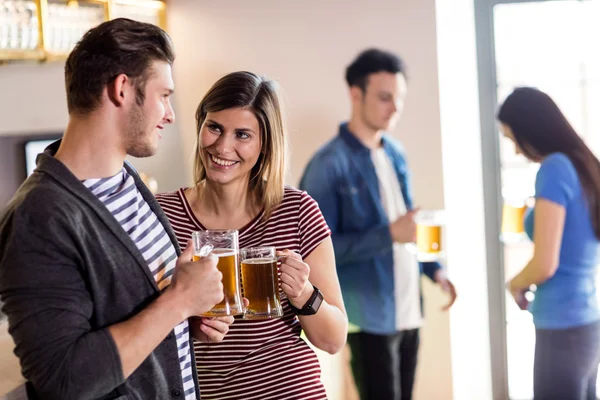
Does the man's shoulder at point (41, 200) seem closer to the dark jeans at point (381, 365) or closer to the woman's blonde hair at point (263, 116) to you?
the woman's blonde hair at point (263, 116)

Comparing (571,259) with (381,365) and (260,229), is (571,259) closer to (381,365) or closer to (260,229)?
(381,365)

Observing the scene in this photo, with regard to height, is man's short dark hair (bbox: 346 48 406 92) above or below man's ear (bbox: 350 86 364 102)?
above

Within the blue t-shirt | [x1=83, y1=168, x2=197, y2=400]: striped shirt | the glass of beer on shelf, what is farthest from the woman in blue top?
[x1=83, y1=168, x2=197, y2=400]: striped shirt

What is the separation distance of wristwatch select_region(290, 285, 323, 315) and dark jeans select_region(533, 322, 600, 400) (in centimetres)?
193

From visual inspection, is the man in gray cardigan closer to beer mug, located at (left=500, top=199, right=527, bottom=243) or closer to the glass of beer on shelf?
the glass of beer on shelf

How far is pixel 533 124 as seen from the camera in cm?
353

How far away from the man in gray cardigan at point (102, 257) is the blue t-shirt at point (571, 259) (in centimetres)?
232

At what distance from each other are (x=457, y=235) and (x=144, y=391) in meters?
2.76

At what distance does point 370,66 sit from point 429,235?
87 centimetres

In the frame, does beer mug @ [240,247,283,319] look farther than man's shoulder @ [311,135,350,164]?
No

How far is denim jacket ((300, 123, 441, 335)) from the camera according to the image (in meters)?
3.53

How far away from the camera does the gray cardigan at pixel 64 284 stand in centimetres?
112

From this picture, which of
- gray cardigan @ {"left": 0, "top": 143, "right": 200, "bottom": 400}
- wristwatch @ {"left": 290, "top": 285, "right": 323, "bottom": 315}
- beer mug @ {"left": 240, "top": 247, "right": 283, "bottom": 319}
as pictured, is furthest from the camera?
wristwatch @ {"left": 290, "top": 285, "right": 323, "bottom": 315}

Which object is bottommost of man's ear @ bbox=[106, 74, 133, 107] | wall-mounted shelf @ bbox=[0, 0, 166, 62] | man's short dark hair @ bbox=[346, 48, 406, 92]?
man's ear @ bbox=[106, 74, 133, 107]
